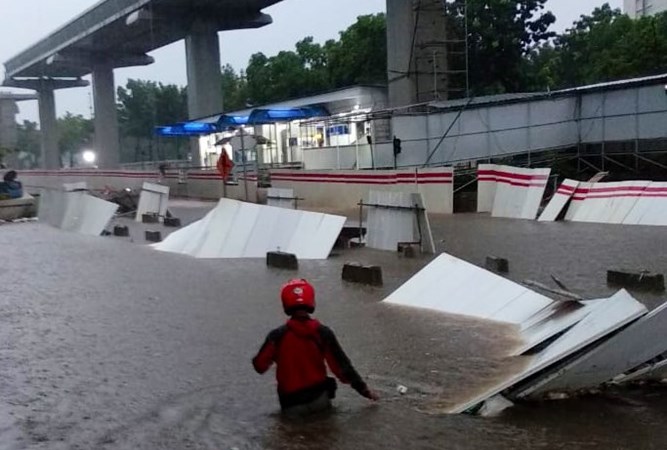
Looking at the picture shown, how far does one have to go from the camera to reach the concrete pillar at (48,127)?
3568 inches

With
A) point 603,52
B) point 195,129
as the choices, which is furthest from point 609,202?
point 603,52

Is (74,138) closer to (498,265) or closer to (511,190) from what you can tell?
(511,190)

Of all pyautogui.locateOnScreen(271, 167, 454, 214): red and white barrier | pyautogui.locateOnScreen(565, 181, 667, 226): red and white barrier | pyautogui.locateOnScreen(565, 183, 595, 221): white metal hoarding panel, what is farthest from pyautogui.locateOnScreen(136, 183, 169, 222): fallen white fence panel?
pyautogui.locateOnScreen(565, 181, 667, 226): red and white barrier

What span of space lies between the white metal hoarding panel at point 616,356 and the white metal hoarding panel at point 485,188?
55.1ft

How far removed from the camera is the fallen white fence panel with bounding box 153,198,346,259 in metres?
15.3

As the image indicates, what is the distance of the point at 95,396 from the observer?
6625 millimetres

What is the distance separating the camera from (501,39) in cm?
5153

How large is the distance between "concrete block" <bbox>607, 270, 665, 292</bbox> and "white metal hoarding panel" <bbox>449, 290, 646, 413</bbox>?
4.26 m

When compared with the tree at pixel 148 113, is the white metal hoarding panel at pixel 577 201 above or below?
below

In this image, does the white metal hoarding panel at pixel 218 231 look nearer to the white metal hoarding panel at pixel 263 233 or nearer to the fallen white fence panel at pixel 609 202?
the white metal hoarding panel at pixel 263 233

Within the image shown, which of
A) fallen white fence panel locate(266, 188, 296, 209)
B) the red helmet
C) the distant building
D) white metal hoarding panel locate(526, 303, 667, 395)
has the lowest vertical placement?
white metal hoarding panel locate(526, 303, 667, 395)

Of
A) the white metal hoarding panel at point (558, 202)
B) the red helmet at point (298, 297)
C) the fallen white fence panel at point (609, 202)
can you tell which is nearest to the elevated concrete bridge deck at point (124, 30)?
the white metal hoarding panel at point (558, 202)

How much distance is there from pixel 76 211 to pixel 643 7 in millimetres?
82724

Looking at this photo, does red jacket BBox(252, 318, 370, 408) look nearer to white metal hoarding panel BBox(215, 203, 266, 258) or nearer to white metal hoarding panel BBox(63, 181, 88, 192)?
white metal hoarding panel BBox(215, 203, 266, 258)
